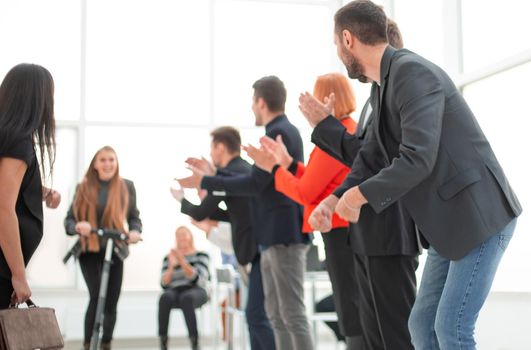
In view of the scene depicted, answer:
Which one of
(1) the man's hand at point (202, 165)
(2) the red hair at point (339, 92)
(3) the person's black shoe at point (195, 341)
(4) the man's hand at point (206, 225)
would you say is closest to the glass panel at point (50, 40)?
(3) the person's black shoe at point (195, 341)

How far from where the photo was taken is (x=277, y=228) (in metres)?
3.29

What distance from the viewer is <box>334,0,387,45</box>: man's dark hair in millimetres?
2162

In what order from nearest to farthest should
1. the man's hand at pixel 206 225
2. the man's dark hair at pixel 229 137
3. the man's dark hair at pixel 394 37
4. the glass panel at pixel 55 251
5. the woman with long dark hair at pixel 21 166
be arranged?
the woman with long dark hair at pixel 21 166
the man's dark hair at pixel 394 37
the man's dark hair at pixel 229 137
the man's hand at pixel 206 225
the glass panel at pixel 55 251

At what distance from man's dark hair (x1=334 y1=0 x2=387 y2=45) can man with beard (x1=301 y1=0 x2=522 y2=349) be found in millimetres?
178

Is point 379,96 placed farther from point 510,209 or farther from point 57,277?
point 57,277

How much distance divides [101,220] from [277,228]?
2.17 metres

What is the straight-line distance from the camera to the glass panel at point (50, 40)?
7.02 m

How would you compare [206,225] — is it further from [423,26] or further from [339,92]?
[423,26]

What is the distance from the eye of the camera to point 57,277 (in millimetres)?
6887

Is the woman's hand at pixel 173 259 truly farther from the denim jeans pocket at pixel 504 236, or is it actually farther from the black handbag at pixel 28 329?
the denim jeans pocket at pixel 504 236

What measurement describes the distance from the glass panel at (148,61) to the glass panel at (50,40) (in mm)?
150

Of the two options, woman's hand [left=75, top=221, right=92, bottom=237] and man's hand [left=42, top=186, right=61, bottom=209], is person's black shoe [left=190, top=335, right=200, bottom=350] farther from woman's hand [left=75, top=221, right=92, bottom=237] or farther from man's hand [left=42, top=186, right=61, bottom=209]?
man's hand [left=42, top=186, right=61, bottom=209]

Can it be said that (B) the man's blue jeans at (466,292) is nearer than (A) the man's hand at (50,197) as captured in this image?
Yes

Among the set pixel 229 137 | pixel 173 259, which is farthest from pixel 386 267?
pixel 173 259
